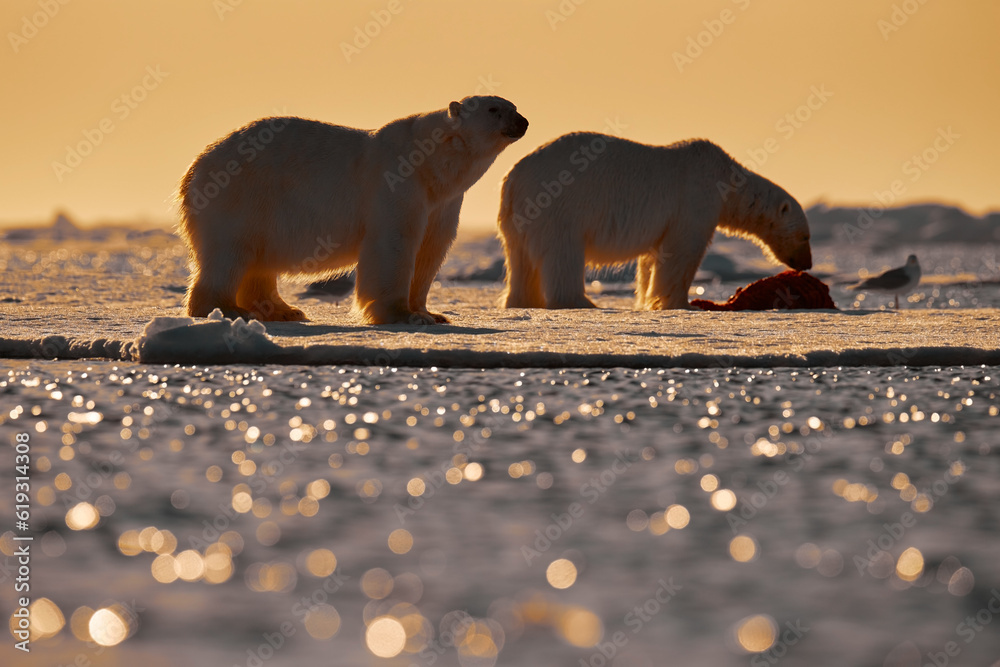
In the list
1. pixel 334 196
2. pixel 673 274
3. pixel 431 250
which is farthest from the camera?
pixel 673 274

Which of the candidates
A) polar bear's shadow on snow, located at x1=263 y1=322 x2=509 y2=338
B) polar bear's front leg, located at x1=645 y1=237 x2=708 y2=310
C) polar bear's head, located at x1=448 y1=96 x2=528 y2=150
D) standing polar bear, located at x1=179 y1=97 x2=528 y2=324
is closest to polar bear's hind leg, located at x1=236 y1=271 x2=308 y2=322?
standing polar bear, located at x1=179 y1=97 x2=528 y2=324

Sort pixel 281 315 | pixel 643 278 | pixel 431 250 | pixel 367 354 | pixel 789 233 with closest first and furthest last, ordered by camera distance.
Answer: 1. pixel 367 354
2. pixel 431 250
3. pixel 281 315
4. pixel 643 278
5. pixel 789 233

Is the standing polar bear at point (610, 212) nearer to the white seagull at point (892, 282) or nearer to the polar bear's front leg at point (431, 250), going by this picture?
the polar bear's front leg at point (431, 250)

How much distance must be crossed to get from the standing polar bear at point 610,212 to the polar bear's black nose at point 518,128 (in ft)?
6.35

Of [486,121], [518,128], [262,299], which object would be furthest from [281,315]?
[518,128]

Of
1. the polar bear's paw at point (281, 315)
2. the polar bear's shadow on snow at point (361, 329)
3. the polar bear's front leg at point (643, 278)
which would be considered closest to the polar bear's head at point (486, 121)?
the polar bear's shadow on snow at point (361, 329)

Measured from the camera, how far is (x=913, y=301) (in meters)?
14.2

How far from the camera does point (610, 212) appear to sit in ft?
28.7

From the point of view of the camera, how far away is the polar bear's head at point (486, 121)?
659cm

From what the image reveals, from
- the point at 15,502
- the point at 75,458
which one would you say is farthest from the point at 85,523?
the point at 75,458

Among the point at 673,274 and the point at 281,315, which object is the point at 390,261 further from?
the point at 673,274

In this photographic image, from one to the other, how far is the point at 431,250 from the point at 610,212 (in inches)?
81.3

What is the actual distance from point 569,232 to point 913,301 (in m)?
7.41

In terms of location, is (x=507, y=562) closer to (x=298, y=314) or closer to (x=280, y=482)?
(x=280, y=482)
